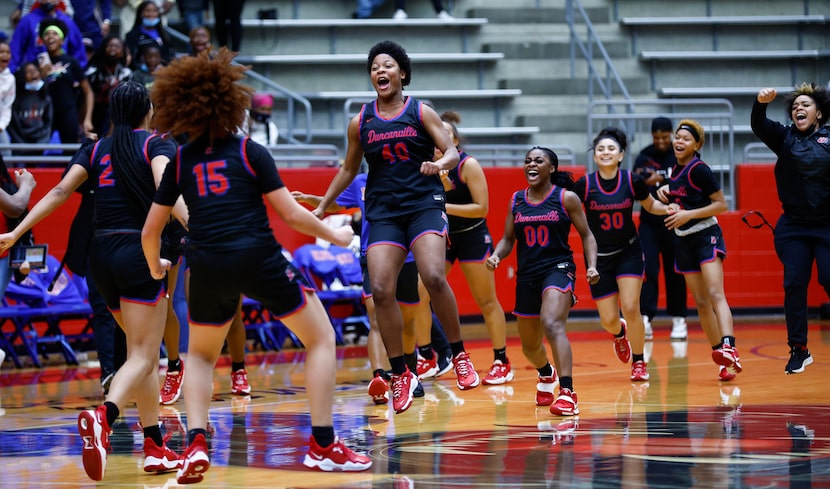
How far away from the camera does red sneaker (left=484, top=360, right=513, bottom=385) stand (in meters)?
9.06

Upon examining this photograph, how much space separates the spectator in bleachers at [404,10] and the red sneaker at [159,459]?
1225cm

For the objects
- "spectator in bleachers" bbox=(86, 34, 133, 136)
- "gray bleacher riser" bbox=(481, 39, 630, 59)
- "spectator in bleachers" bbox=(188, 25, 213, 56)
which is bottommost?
"spectator in bleachers" bbox=(86, 34, 133, 136)

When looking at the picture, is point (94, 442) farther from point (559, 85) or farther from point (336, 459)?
point (559, 85)

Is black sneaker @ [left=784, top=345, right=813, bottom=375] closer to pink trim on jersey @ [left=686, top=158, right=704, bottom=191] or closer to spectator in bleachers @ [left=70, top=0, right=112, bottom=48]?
pink trim on jersey @ [left=686, top=158, right=704, bottom=191]

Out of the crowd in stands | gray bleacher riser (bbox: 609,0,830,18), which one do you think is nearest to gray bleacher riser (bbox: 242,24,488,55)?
the crowd in stands

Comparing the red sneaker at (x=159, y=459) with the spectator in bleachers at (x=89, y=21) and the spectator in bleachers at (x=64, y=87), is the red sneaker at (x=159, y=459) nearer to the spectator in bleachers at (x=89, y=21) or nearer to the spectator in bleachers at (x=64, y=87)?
the spectator in bleachers at (x=64, y=87)

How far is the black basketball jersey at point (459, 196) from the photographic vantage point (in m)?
9.18

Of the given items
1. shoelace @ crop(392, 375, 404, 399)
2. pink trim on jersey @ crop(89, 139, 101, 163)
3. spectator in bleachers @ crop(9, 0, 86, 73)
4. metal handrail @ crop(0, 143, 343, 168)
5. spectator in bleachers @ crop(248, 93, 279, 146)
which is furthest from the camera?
spectator in bleachers @ crop(248, 93, 279, 146)

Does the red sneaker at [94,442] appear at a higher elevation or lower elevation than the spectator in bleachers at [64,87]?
lower

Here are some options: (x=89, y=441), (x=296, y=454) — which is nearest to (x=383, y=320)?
(x=296, y=454)

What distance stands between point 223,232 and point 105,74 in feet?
30.2

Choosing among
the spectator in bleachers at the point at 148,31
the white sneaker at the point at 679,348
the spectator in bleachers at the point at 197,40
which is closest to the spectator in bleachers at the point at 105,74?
the spectator in bleachers at the point at 148,31

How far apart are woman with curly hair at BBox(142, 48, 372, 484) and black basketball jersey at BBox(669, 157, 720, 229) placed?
4.63 meters

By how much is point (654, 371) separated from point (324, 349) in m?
4.89
